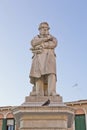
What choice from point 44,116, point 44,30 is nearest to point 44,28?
point 44,30

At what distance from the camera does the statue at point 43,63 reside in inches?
385

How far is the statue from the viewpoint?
9781 mm

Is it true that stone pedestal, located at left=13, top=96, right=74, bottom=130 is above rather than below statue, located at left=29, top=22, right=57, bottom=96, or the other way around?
below

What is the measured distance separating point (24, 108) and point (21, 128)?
597mm

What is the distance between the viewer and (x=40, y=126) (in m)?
8.85

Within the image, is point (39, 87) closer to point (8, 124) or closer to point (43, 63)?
point (43, 63)

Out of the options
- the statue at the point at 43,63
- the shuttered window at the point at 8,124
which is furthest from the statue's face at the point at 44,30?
the shuttered window at the point at 8,124

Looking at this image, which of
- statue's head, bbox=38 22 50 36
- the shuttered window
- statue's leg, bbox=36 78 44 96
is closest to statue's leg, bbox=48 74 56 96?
statue's leg, bbox=36 78 44 96

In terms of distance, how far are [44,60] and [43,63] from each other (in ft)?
0.40

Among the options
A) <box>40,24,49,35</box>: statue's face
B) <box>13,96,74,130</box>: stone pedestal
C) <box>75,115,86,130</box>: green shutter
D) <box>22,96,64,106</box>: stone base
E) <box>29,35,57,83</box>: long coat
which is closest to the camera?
<box>13,96,74,130</box>: stone pedestal

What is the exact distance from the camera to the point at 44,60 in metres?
10.1

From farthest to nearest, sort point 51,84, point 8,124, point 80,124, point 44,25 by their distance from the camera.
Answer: point 8,124
point 80,124
point 44,25
point 51,84

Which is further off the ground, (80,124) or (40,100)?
(40,100)

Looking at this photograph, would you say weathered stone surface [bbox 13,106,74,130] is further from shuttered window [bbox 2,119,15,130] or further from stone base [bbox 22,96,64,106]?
shuttered window [bbox 2,119,15,130]
